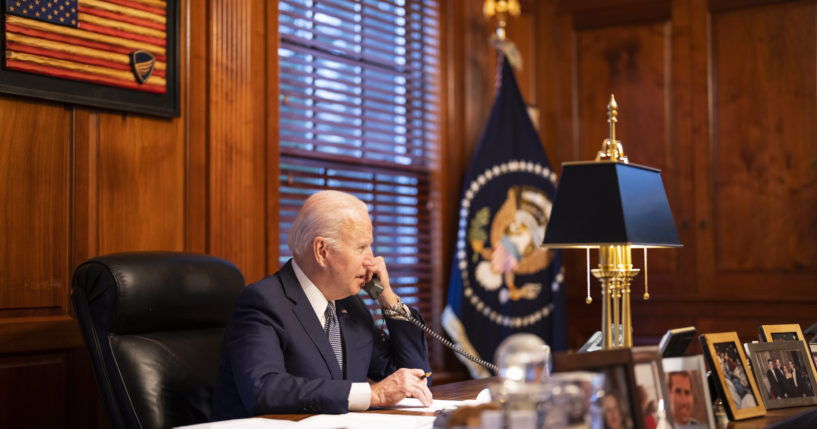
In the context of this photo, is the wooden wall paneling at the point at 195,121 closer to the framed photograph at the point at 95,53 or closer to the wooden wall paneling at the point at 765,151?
the framed photograph at the point at 95,53

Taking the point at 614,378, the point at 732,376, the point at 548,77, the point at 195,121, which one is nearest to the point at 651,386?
the point at 614,378

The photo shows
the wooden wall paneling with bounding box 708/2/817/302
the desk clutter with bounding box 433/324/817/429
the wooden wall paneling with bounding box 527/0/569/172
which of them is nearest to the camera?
the desk clutter with bounding box 433/324/817/429

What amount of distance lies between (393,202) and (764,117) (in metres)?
1.91

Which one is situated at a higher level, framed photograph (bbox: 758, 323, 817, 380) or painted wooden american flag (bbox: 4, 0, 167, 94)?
painted wooden american flag (bbox: 4, 0, 167, 94)

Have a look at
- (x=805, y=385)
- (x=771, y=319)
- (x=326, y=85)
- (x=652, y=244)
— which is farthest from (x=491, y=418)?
(x=771, y=319)

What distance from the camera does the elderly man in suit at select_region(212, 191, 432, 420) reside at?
191 cm

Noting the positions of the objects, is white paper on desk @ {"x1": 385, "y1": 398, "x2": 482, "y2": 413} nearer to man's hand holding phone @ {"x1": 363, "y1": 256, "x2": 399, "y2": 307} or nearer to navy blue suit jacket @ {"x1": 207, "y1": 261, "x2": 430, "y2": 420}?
navy blue suit jacket @ {"x1": 207, "y1": 261, "x2": 430, "y2": 420}

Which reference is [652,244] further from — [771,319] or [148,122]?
[771,319]

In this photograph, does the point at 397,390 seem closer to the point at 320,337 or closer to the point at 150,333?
the point at 320,337

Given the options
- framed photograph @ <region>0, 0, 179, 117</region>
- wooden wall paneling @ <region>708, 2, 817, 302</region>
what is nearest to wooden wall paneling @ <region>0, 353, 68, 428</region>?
framed photograph @ <region>0, 0, 179, 117</region>

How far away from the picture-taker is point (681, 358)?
1628mm

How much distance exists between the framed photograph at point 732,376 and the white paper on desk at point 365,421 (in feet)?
2.05

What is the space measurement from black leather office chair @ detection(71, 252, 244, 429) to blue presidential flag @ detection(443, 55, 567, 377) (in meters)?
1.93

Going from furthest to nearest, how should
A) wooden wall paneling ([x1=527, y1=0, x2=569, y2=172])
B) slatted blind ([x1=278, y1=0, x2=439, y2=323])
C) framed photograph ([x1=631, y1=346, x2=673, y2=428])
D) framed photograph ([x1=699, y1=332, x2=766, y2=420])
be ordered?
wooden wall paneling ([x1=527, y1=0, x2=569, y2=172]), slatted blind ([x1=278, y1=0, x2=439, y2=323]), framed photograph ([x1=699, y1=332, x2=766, y2=420]), framed photograph ([x1=631, y1=346, x2=673, y2=428])
